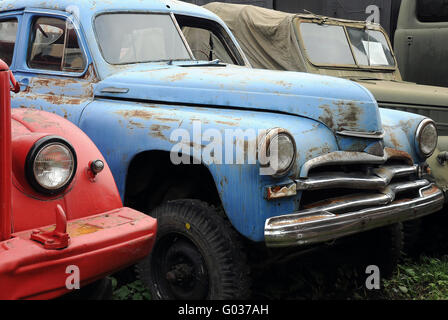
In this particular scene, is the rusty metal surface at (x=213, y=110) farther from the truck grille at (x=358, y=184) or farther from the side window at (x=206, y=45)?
the side window at (x=206, y=45)

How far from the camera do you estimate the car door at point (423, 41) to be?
222 inches

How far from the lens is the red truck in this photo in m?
1.94

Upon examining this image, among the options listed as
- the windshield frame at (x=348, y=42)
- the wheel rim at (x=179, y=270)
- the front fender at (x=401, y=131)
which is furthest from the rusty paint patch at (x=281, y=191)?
the windshield frame at (x=348, y=42)

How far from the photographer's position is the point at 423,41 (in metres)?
5.74

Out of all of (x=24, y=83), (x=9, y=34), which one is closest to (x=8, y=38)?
(x=9, y=34)

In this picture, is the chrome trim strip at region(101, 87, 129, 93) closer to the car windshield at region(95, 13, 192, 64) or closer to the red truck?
the car windshield at region(95, 13, 192, 64)

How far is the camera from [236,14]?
265 inches

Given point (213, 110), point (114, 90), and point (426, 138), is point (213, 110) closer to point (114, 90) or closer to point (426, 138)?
point (114, 90)

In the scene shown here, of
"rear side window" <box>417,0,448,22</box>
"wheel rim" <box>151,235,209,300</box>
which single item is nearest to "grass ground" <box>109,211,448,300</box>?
"wheel rim" <box>151,235,209,300</box>

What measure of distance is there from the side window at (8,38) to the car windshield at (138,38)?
2.19 ft

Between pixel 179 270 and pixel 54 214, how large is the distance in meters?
0.89

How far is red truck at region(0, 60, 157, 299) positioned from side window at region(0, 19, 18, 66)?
1.46m

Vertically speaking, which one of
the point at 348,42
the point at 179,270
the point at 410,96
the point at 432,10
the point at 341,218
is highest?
the point at 432,10
